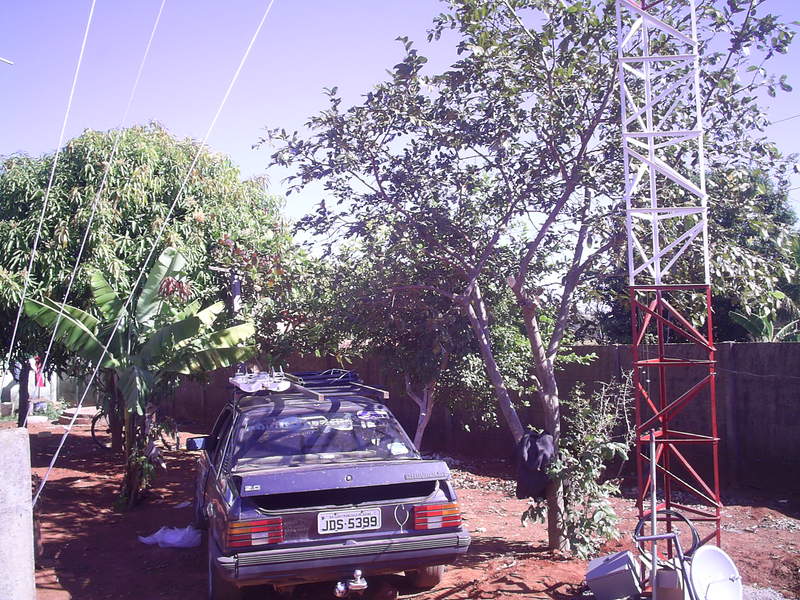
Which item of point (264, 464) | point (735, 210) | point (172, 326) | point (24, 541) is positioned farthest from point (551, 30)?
point (24, 541)

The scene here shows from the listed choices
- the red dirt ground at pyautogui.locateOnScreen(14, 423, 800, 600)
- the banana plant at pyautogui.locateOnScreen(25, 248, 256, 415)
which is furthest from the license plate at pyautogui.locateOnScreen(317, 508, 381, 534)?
the banana plant at pyautogui.locateOnScreen(25, 248, 256, 415)

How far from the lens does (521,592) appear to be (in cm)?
597

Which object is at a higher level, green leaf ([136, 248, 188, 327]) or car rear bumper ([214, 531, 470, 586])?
green leaf ([136, 248, 188, 327])

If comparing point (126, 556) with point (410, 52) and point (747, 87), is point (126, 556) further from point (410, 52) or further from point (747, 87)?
point (747, 87)

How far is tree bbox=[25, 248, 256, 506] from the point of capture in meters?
Answer: 9.24

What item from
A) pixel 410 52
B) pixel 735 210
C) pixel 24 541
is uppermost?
pixel 410 52

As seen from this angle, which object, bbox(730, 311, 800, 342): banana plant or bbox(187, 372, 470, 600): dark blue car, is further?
bbox(730, 311, 800, 342): banana plant

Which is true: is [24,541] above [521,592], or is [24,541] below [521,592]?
above

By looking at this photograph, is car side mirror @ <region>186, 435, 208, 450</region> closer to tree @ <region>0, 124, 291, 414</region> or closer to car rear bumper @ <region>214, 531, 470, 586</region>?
car rear bumper @ <region>214, 531, 470, 586</region>

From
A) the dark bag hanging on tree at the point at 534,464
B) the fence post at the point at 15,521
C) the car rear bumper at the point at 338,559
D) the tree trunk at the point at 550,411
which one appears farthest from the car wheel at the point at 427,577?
the fence post at the point at 15,521

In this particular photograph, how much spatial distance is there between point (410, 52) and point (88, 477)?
893 cm

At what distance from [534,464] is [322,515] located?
7.39ft

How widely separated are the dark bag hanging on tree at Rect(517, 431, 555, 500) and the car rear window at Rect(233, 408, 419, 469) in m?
1.06

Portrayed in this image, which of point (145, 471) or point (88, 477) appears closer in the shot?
point (145, 471)
